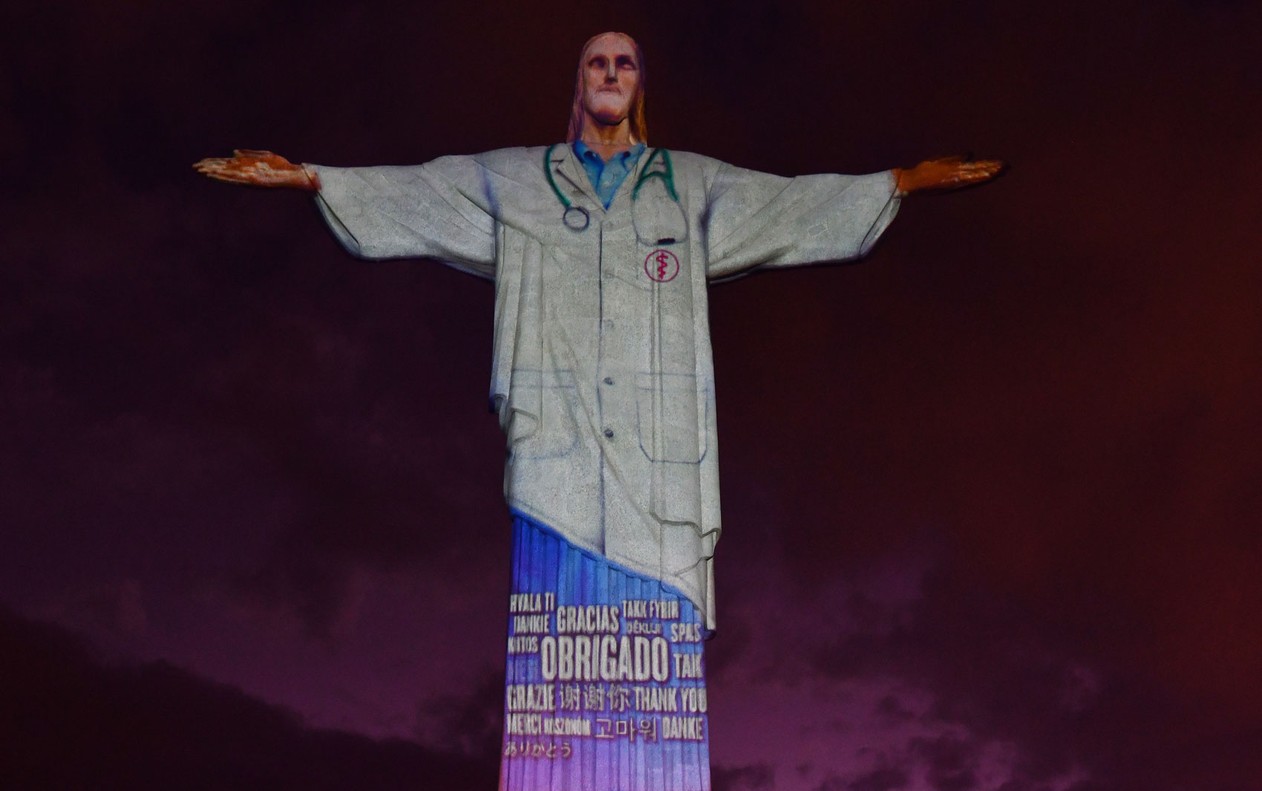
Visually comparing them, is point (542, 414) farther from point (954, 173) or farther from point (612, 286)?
point (954, 173)

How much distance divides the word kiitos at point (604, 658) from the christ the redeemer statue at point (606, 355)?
10 mm

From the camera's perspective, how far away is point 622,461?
38.3 feet

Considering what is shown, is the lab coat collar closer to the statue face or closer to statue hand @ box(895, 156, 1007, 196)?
the statue face

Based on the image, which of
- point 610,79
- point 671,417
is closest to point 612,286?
point 671,417

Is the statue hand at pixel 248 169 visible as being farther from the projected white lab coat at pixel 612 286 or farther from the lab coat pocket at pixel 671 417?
the lab coat pocket at pixel 671 417

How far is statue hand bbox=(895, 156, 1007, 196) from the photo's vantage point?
12.3 m

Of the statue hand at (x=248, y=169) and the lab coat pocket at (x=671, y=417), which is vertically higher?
the statue hand at (x=248, y=169)

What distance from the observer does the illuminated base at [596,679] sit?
435 inches

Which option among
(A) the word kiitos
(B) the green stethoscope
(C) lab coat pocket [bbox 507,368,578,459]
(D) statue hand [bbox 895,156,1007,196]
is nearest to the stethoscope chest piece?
(B) the green stethoscope

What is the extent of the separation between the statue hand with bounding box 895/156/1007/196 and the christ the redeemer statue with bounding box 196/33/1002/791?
0.05 feet

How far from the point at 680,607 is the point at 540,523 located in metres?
1.09

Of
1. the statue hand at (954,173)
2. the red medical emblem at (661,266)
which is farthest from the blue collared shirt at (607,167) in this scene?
the statue hand at (954,173)

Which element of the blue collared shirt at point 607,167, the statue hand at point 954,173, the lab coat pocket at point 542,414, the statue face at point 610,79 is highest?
the statue face at point 610,79

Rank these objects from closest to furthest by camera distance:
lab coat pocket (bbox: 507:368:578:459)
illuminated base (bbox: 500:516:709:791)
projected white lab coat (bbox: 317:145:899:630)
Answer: illuminated base (bbox: 500:516:709:791)
projected white lab coat (bbox: 317:145:899:630)
lab coat pocket (bbox: 507:368:578:459)
